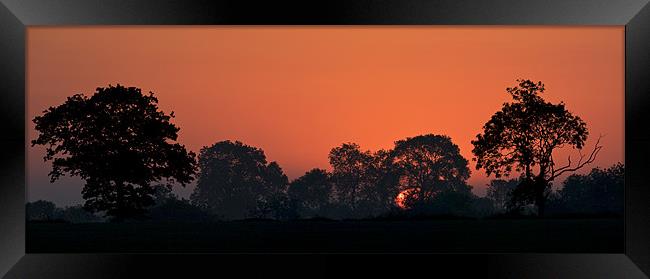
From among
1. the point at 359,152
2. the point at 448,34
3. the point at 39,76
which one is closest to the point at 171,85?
the point at 39,76

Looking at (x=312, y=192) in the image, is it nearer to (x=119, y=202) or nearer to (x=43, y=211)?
(x=119, y=202)

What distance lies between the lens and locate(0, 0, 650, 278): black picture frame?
27.0 ft

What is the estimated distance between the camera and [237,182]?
47.6 ft

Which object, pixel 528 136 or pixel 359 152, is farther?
pixel 528 136

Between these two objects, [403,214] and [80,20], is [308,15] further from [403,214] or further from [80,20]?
[403,214]

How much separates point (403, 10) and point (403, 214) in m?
6.50

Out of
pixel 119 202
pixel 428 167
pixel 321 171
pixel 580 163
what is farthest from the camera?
pixel 428 167

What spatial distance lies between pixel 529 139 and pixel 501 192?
191cm

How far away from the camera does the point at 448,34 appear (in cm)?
1292

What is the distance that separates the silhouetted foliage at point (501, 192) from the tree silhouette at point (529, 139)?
110 millimetres

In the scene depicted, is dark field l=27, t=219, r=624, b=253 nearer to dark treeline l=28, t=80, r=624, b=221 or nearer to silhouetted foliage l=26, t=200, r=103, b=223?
silhouetted foliage l=26, t=200, r=103, b=223

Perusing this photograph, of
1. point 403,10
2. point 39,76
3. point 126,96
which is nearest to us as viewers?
point 403,10

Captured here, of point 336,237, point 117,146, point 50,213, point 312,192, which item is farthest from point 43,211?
point 336,237

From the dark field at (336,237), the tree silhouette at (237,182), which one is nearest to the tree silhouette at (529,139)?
the dark field at (336,237)
